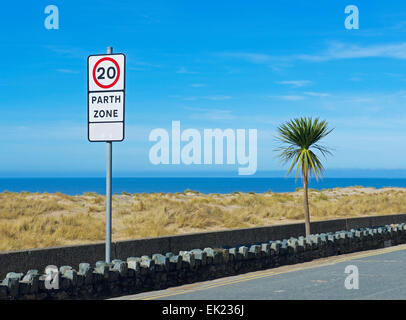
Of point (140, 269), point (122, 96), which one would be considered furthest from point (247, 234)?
point (122, 96)

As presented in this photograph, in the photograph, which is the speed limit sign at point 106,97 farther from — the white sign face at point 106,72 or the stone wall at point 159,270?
the stone wall at point 159,270

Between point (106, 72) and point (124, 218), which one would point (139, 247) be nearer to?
point (106, 72)

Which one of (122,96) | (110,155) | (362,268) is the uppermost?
(122,96)

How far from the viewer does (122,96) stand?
10.8m

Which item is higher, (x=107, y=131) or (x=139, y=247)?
(x=107, y=131)

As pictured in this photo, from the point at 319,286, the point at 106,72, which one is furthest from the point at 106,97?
the point at 319,286

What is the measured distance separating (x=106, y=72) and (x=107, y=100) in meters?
0.55

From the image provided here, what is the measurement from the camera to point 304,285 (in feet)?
37.6

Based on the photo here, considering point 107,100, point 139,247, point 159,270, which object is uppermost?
point 107,100

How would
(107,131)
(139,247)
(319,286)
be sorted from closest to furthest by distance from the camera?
(107,131) < (319,286) < (139,247)
